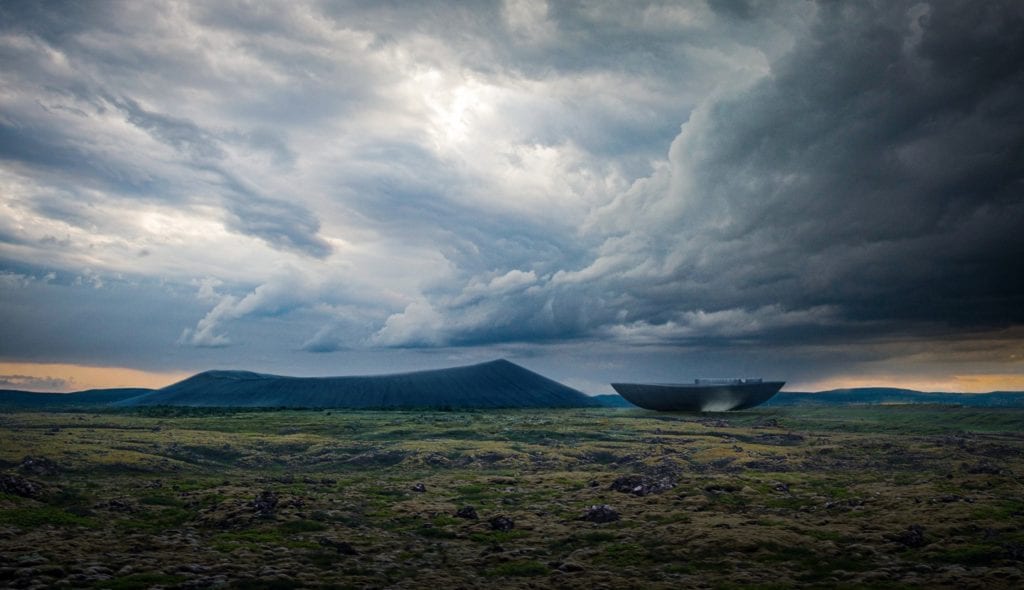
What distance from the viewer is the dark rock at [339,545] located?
38016 mm

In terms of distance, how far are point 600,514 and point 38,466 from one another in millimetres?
59054

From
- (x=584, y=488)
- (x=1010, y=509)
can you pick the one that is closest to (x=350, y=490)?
(x=584, y=488)

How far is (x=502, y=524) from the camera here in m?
45.1

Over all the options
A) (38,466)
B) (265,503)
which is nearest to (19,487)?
(38,466)

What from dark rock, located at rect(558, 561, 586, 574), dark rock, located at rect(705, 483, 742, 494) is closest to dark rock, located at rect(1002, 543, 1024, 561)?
dark rock, located at rect(705, 483, 742, 494)

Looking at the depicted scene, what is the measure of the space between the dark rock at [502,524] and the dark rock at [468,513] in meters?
2.20

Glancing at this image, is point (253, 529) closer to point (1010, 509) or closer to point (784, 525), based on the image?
point (784, 525)

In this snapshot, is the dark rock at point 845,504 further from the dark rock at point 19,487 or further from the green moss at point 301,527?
the dark rock at point 19,487

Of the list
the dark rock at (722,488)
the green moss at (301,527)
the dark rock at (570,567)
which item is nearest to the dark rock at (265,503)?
the green moss at (301,527)

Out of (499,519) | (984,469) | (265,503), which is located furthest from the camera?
(984,469)

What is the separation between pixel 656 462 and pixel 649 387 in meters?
111

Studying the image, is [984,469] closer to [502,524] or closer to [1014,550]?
[1014,550]

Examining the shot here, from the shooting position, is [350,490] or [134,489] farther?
[350,490]

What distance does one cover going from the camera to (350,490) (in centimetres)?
6031
